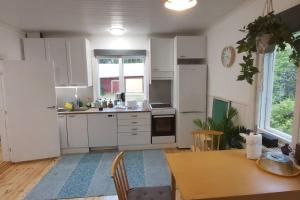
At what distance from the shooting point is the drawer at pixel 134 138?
13.6ft

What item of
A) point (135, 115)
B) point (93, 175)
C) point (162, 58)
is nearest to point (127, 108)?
point (135, 115)

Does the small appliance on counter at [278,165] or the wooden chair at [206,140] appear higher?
the small appliance on counter at [278,165]

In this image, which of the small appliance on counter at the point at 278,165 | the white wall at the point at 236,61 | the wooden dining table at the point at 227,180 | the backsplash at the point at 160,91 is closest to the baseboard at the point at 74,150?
the backsplash at the point at 160,91

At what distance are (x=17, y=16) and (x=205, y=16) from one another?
2.93m

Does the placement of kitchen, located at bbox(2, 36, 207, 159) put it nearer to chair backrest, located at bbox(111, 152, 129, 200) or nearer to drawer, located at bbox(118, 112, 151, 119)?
drawer, located at bbox(118, 112, 151, 119)

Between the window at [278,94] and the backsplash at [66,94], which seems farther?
the backsplash at [66,94]

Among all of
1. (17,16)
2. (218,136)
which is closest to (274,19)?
(218,136)

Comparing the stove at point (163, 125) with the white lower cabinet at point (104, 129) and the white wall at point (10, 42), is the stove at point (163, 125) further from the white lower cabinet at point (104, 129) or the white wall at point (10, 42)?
the white wall at point (10, 42)

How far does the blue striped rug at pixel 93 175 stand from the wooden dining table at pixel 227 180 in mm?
1386

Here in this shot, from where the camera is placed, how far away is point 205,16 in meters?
3.28

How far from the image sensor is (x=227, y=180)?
4.41 ft

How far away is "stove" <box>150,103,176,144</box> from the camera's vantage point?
4145mm

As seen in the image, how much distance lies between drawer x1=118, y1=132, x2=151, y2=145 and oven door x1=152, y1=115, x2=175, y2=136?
171mm

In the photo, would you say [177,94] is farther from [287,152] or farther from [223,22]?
[287,152]
